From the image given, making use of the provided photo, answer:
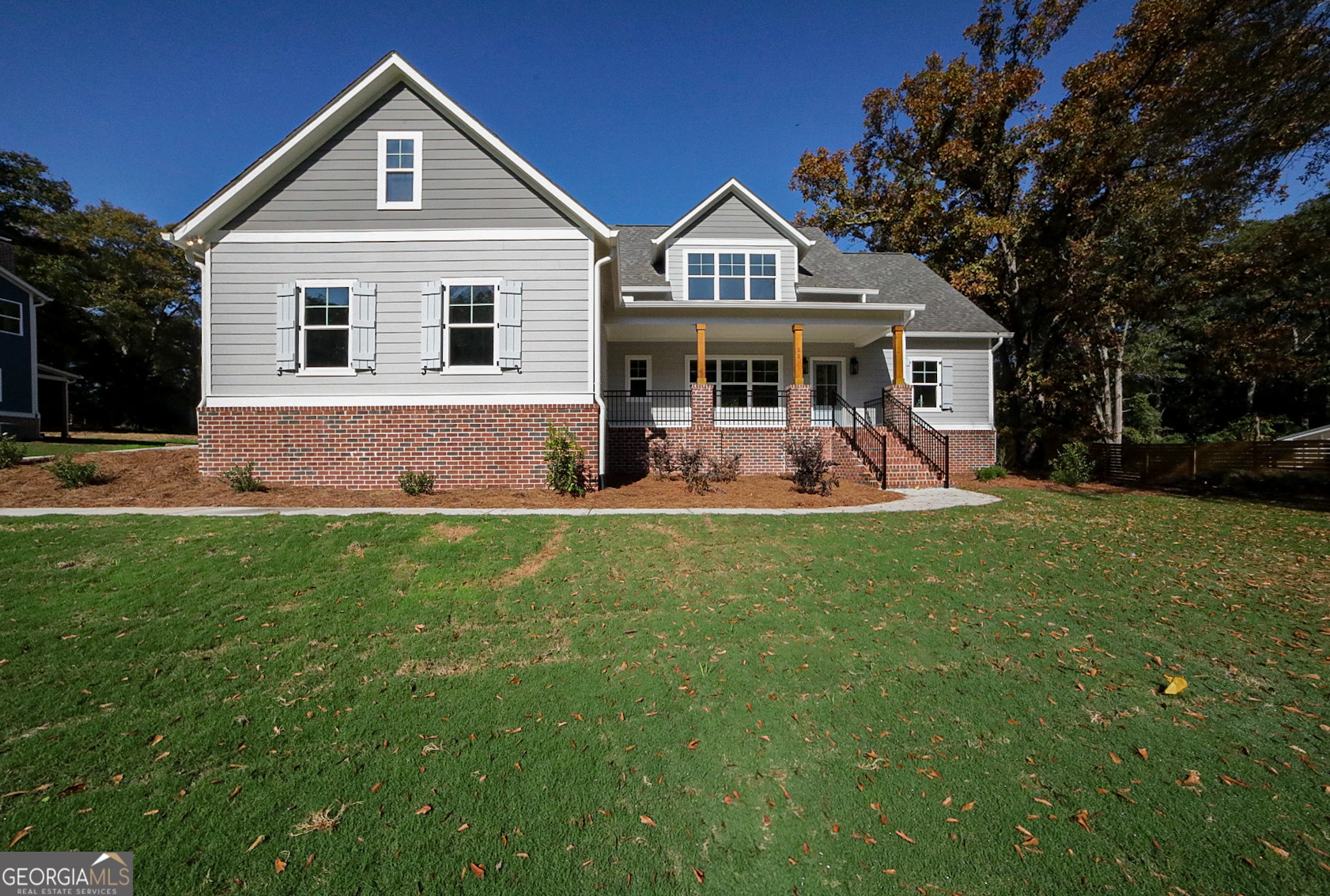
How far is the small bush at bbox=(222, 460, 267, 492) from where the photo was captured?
9094 millimetres

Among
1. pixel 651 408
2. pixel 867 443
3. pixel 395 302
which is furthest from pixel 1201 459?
pixel 395 302

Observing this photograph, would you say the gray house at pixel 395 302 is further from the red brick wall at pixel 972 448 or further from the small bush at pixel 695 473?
the red brick wall at pixel 972 448

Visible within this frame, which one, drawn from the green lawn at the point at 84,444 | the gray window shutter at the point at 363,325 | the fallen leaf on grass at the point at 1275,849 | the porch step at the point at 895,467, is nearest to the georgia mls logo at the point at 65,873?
the fallen leaf on grass at the point at 1275,849

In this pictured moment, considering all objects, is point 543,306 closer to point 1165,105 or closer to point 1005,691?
point 1005,691

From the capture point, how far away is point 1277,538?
7656 millimetres

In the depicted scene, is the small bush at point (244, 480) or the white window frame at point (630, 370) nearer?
the small bush at point (244, 480)

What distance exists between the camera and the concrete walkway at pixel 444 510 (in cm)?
746

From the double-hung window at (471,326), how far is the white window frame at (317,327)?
187 cm

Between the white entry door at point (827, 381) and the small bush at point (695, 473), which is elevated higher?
the white entry door at point (827, 381)

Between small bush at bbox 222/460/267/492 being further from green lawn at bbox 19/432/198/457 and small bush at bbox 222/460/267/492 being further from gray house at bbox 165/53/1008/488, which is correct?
green lawn at bbox 19/432/198/457

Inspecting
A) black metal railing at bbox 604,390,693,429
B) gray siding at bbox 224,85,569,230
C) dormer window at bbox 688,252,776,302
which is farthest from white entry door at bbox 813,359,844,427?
gray siding at bbox 224,85,569,230

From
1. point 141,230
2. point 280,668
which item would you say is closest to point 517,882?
point 280,668

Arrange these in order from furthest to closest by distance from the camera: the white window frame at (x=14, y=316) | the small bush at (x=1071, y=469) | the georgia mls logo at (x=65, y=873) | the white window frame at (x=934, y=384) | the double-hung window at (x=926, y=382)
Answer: the white window frame at (x=14, y=316) < the double-hung window at (x=926, y=382) < the white window frame at (x=934, y=384) < the small bush at (x=1071, y=469) < the georgia mls logo at (x=65, y=873)

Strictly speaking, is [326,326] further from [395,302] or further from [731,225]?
[731,225]
